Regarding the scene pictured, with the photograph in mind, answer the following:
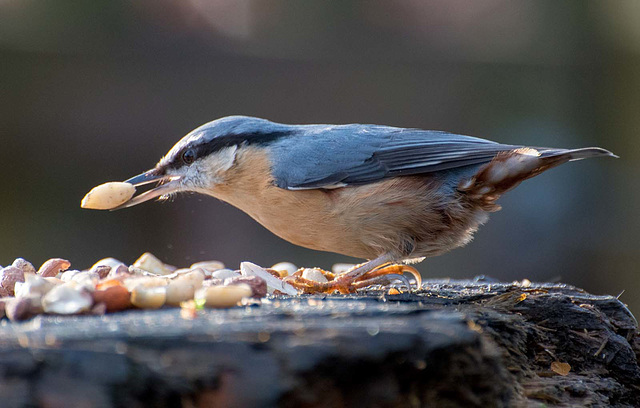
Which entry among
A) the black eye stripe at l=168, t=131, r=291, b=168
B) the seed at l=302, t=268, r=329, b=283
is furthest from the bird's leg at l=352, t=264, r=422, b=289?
the black eye stripe at l=168, t=131, r=291, b=168

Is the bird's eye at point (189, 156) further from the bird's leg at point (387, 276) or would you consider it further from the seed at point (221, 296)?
the seed at point (221, 296)

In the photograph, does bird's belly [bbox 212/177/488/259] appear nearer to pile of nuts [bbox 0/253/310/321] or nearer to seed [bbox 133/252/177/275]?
seed [bbox 133/252/177/275]

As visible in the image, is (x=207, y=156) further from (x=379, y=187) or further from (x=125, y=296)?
(x=125, y=296)

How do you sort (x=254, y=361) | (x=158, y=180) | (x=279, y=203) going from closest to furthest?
1. (x=254, y=361)
2. (x=279, y=203)
3. (x=158, y=180)

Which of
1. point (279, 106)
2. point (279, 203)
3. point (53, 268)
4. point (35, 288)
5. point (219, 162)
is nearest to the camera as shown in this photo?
point (35, 288)

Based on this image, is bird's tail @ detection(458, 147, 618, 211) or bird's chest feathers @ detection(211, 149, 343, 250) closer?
bird's tail @ detection(458, 147, 618, 211)

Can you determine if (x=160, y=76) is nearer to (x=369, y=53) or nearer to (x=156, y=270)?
(x=369, y=53)

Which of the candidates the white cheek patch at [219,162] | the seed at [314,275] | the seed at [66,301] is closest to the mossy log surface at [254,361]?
the seed at [66,301]

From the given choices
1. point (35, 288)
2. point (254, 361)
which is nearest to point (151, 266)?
point (35, 288)
